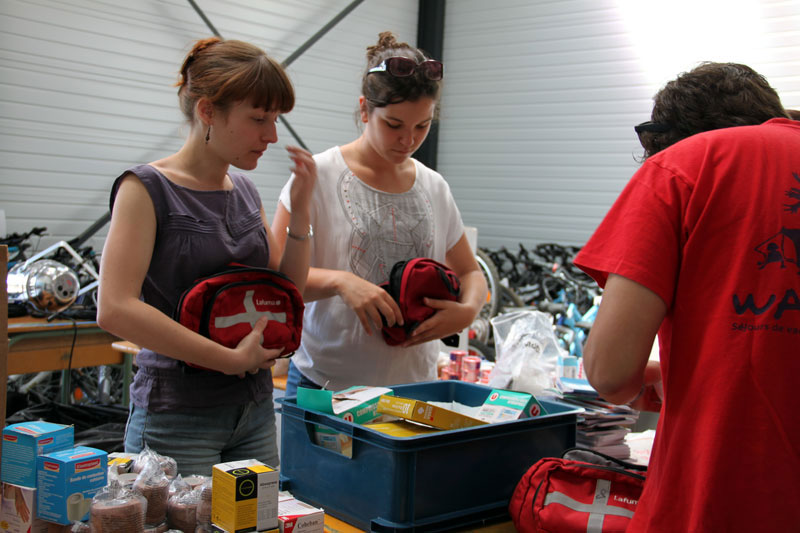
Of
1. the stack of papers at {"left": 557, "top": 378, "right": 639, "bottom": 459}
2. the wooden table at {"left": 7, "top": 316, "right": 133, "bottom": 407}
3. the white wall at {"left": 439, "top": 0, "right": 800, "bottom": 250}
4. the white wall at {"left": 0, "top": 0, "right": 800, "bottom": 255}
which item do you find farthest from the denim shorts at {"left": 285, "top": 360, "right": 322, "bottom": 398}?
the white wall at {"left": 439, "top": 0, "right": 800, "bottom": 250}

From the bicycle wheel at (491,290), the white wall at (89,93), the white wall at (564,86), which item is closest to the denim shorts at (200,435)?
the white wall at (89,93)

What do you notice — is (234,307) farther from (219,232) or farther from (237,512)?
(237,512)

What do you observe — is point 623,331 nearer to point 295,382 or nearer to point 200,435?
point 200,435

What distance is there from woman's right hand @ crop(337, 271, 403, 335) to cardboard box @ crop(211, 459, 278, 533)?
2.18ft

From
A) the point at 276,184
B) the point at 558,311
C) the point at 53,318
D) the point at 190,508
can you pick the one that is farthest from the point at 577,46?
the point at 190,508

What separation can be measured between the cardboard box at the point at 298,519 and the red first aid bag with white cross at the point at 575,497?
40 cm

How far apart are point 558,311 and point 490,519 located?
5.38 m

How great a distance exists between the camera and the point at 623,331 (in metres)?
1.02

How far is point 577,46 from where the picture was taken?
7.38 m

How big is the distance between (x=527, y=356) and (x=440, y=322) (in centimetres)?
68

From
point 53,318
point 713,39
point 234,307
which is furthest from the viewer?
point 713,39

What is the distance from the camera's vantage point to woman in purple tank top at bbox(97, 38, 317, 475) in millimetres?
1364

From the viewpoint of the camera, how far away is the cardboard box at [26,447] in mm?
1047

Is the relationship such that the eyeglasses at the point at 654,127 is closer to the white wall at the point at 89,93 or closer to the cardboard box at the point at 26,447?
the cardboard box at the point at 26,447
